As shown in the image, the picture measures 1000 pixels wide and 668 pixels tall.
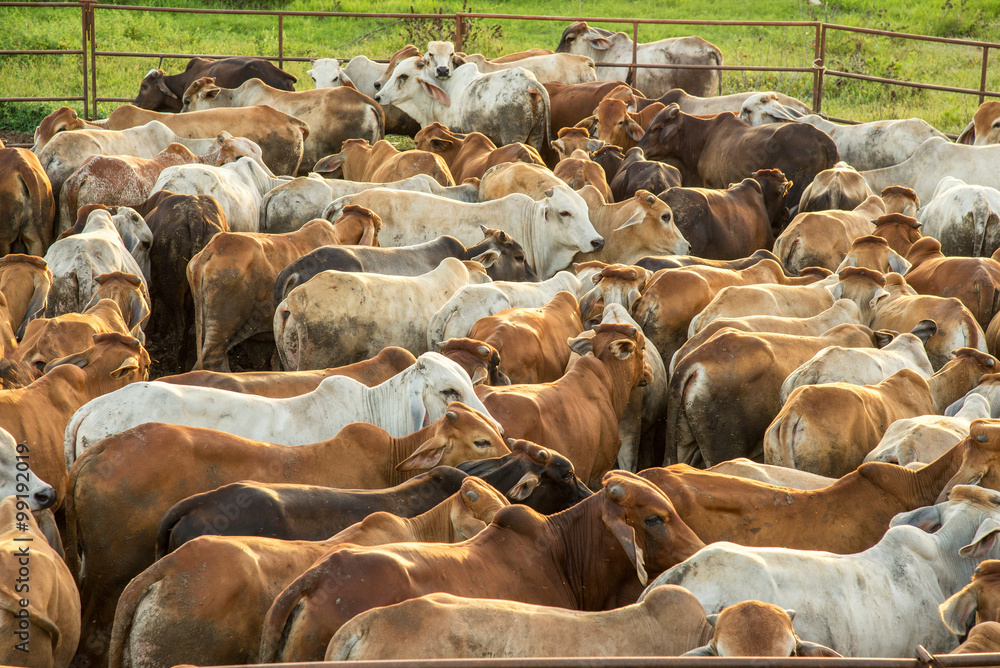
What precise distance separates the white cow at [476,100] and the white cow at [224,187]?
11.4ft

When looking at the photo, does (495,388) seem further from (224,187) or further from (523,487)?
(224,187)

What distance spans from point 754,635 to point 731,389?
3.25 metres

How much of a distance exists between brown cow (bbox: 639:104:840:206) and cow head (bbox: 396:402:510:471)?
6563 millimetres

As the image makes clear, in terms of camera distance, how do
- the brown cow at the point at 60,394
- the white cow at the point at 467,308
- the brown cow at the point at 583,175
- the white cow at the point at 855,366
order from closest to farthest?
the brown cow at the point at 60,394
the white cow at the point at 855,366
the white cow at the point at 467,308
the brown cow at the point at 583,175

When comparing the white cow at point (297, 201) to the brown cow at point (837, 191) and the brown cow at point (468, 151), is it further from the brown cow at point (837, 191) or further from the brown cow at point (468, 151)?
the brown cow at point (837, 191)

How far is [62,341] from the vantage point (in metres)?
6.25

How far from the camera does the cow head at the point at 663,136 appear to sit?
37.5 feet

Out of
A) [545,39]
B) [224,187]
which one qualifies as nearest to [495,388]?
[224,187]

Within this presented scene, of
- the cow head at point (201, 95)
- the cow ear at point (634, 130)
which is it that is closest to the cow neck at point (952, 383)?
the cow ear at point (634, 130)

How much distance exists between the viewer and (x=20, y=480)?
4.64 metres

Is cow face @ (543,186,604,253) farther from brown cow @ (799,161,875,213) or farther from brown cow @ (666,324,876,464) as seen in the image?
brown cow @ (666,324,876,464)

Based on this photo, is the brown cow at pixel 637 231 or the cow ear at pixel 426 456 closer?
the cow ear at pixel 426 456

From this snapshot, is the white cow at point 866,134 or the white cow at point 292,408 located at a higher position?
the white cow at point 866,134

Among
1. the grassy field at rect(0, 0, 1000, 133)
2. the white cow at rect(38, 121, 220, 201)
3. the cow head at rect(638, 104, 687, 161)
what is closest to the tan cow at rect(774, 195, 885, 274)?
the cow head at rect(638, 104, 687, 161)
